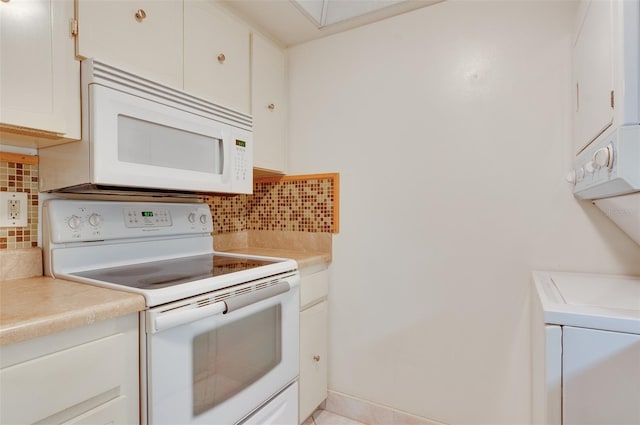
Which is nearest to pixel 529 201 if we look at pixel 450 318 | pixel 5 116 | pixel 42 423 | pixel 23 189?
pixel 450 318

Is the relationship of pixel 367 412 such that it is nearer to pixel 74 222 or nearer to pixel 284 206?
pixel 284 206

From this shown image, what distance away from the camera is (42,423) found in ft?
2.53

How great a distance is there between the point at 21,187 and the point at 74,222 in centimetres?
22

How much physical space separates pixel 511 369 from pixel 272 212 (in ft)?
5.06

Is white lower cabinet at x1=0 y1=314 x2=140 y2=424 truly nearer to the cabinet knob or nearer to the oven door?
the oven door

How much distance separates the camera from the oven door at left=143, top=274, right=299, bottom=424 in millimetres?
978

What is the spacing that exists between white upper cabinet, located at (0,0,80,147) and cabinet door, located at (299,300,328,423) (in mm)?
1291

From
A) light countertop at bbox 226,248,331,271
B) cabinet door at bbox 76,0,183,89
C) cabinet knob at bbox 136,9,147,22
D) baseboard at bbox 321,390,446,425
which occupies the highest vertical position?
cabinet knob at bbox 136,9,147,22

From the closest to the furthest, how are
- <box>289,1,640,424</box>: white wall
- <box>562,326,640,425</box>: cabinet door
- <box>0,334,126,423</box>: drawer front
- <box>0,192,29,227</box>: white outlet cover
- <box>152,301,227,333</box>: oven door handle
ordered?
<box>0,334,126,423</box>: drawer front
<box>562,326,640,425</box>: cabinet door
<box>152,301,227,333</box>: oven door handle
<box>0,192,29,227</box>: white outlet cover
<box>289,1,640,424</box>: white wall

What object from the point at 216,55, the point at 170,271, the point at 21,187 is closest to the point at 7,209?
the point at 21,187

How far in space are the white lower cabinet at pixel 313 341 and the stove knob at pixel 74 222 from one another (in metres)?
0.99

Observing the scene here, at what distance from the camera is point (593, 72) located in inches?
41.7

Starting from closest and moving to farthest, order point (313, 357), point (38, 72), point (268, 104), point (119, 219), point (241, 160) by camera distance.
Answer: point (38, 72) → point (119, 219) → point (241, 160) → point (313, 357) → point (268, 104)

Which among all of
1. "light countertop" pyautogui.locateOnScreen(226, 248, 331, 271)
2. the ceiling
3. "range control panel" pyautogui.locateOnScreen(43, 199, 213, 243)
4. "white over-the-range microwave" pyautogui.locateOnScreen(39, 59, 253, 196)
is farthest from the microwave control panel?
the ceiling
